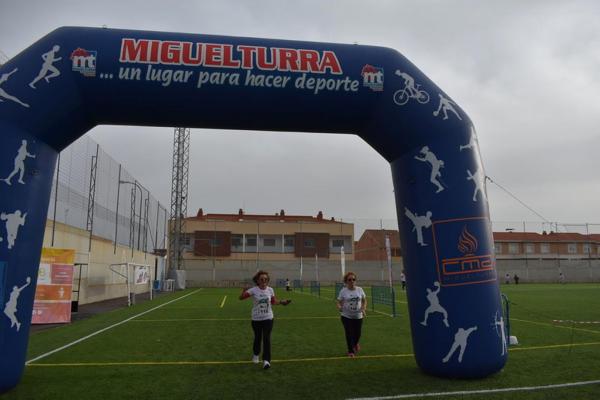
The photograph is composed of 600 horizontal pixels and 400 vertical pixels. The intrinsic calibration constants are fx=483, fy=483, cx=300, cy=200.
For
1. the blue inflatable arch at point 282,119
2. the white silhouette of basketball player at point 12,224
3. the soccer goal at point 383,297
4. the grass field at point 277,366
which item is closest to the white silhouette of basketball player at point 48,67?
the blue inflatable arch at point 282,119

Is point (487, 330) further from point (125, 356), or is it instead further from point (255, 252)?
point (255, 252)

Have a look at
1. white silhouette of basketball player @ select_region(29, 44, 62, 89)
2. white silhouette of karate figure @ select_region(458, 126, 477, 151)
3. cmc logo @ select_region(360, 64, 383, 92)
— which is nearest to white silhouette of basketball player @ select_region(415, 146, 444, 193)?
white silhouette of karate figure @ select_region(458, 126, 477, 151)

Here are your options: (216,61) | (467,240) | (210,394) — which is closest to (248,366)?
(210,394)

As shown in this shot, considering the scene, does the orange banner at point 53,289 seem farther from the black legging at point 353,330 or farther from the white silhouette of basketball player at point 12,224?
the black legging at point 353,330

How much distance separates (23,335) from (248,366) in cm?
332

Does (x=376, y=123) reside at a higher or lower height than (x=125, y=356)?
higher

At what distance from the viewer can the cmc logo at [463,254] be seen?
680cm

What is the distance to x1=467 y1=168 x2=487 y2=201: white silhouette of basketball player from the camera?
23.3 feet

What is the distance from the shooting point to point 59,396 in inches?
237

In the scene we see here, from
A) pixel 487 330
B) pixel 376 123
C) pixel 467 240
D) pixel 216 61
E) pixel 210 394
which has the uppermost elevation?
pixel 216 61

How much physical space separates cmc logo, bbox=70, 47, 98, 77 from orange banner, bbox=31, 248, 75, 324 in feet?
32.6

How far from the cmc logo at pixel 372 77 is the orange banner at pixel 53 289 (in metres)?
12.1

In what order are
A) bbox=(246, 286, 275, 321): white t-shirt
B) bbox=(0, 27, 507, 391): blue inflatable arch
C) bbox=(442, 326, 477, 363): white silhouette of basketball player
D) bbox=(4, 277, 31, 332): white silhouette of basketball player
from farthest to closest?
bbox=(246, 286, 275, 321): white t-shirt, bbox=(442, 326, 477, 363): white silhouette of basketball player, bbox=(0, 27, 507, 391): blue inflatable arch, bbox=(4, 277, 31, 332): white silhouette of basketball player

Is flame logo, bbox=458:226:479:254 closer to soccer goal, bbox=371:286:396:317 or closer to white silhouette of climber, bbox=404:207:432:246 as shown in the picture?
white silhouette of climber, bbox=404:207:432:246
